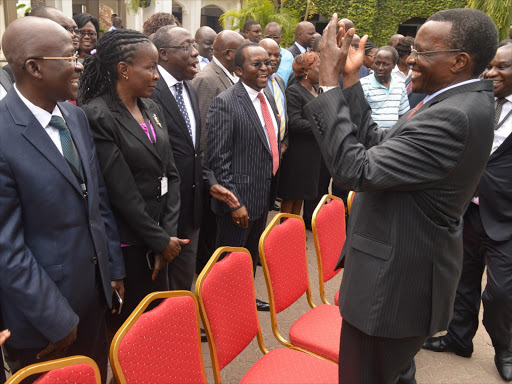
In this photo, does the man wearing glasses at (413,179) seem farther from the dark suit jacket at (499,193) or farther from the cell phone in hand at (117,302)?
the dark suit jacket at (499,193)

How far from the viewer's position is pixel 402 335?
70.7 inches

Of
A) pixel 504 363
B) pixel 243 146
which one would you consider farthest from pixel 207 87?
pixel 504 363

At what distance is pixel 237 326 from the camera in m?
2.25

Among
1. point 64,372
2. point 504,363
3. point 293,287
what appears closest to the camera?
point 64,372

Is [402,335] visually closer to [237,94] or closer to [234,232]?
Answer: [234,232]

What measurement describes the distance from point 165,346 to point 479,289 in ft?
Answer: 8.26

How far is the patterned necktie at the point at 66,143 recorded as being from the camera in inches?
77.2

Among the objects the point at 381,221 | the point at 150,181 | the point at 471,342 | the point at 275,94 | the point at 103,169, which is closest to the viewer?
the point at 381,221

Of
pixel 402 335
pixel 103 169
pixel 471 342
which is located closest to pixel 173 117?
pixel 103 169

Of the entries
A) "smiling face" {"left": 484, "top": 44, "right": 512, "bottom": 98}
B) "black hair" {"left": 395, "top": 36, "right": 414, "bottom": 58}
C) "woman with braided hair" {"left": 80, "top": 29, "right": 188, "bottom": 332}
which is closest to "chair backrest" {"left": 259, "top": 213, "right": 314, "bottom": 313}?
"woman with braided hair" {"left": 80, "top": 29, "right": 188, "bottom": 332}

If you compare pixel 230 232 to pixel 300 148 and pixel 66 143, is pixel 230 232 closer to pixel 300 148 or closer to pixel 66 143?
pixel 300 148

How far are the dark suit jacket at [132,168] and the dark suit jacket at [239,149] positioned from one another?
0.73 metres

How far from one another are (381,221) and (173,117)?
181 cm

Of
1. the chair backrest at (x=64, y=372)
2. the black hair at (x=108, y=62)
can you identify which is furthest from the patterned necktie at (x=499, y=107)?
the chair backrest at (x=64, y=372)
